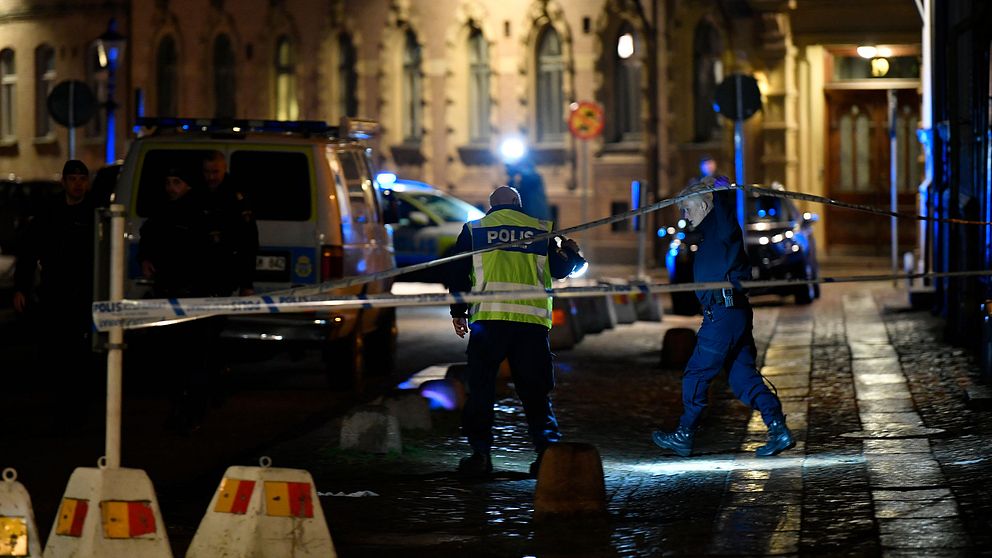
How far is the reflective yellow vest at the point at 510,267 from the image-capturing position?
10.5 metres

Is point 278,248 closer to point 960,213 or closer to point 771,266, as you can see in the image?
point 960,213

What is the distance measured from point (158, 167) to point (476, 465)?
188 inches

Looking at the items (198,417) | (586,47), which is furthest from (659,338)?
(586,47)

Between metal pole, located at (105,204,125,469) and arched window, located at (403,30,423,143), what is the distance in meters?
30.2

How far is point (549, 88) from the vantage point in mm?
36031

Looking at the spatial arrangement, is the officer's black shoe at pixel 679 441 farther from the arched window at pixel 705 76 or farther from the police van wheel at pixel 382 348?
the arched window at pixel 705 76

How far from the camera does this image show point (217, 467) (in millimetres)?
10820

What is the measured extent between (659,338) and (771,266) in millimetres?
4178

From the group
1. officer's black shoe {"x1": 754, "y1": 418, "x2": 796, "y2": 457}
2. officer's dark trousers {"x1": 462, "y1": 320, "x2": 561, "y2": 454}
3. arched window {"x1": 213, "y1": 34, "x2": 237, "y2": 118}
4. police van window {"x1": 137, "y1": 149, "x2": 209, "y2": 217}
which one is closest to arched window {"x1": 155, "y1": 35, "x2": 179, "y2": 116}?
arched window {"x1": 213, "y1": 34, "x2": 237, "y2": 118}

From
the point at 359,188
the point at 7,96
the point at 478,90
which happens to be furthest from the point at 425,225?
the point at 7,96

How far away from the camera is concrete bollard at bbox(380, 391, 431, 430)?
39.1ft

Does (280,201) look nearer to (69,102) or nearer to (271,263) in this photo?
(271,263)

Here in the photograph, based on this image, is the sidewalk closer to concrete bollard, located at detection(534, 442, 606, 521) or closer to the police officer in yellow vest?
concrete bollard, located at detection(534, 442, 606, 521)

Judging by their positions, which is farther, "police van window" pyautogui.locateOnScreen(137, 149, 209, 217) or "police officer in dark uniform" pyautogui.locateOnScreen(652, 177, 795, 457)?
"police van window" pyautogui.locateOnScreen(137, 149, 209, 217)
